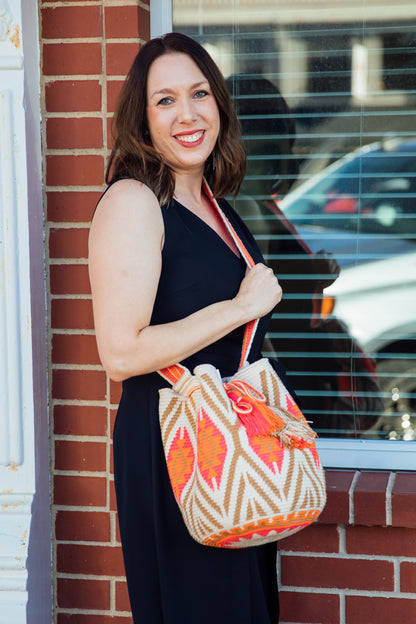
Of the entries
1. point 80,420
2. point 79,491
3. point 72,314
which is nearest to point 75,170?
point 72,314

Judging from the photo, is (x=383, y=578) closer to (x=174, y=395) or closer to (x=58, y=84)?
(x=174, y=395)

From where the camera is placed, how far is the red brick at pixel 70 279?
261 centimetres

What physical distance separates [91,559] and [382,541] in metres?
0.99

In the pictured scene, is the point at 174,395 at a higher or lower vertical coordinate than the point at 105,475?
higher

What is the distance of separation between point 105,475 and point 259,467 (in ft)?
3.52

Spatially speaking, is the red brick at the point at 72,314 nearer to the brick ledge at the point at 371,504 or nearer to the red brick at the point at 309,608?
Answer: the brick ledge at the point at 371,504

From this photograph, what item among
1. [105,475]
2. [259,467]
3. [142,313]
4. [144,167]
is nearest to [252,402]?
[259,467]

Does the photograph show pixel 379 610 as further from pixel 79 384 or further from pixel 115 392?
pixel 79 384

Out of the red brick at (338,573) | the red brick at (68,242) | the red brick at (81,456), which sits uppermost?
the red brick at (68,242)

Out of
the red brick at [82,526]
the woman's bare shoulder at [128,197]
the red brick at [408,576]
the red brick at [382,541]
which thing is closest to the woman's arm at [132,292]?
the woman's bare shoulder at [128,197]

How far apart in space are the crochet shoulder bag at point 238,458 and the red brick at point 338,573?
3.02 ft

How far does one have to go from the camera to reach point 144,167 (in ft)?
6.43

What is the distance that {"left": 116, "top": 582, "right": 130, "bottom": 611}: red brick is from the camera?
2.69 meters

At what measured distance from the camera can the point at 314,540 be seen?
2.62 m
